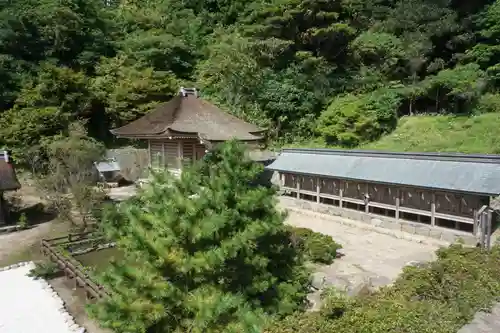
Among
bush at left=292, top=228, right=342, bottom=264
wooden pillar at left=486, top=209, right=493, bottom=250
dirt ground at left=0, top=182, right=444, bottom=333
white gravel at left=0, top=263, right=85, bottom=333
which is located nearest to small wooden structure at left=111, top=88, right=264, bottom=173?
dirt ground at left=0, top=182, right=444, bottom=333

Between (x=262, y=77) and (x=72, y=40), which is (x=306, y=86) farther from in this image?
(x=72, y=40)

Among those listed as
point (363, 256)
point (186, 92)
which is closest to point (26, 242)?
point (186, 92)

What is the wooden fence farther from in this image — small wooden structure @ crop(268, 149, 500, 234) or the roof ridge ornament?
small wooden structure @ crop(268, 149, 500, 234)

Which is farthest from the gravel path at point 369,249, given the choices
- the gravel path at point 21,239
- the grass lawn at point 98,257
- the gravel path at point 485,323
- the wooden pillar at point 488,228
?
the gravel path at point 21,239

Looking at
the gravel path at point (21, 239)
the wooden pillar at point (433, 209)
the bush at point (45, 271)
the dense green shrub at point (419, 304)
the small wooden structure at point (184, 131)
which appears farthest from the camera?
the small wooden structure at point (184, 131)

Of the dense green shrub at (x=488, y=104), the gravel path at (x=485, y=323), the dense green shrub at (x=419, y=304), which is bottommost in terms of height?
the gravel path at (x=485, y=323)

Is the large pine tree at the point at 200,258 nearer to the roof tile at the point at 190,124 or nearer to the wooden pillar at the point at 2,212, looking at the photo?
the roof tile at the point at 190,124

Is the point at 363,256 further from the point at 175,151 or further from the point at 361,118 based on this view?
the point at 361,118
